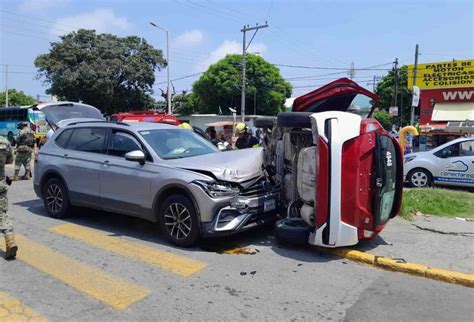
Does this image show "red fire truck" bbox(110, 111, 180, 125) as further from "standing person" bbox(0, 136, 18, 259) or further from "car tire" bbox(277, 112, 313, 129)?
"car tire" bbox(277, 112, 313, 129)

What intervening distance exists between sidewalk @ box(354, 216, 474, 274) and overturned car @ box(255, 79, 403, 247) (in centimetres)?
40

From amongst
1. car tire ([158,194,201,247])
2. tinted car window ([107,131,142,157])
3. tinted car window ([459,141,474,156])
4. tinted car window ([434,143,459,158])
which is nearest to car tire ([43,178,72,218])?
tinted car window ([107,131,142,157])

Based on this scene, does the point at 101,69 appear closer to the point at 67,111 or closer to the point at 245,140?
the point at 67,111

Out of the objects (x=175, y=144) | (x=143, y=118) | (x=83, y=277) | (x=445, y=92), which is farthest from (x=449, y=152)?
(x=445, y=92)

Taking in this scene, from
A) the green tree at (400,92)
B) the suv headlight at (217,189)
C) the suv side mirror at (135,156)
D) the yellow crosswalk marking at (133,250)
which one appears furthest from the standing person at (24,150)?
the green tree at (400,92)

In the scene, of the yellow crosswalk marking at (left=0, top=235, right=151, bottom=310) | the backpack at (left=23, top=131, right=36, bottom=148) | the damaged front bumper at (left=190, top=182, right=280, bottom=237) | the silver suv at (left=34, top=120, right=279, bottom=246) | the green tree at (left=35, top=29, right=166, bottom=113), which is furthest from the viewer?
the green tree at (left=35, top=29, right=166, bottom=113)

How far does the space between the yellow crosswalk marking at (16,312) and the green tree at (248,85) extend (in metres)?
45.6

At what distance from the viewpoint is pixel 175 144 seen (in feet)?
22.2

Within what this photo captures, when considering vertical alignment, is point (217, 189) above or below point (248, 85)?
below

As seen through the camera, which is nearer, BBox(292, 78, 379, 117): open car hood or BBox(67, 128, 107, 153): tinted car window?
BBox(292, 78, 379, 117): open car hood

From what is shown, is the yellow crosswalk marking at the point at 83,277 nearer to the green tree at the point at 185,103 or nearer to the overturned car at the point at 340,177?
the overturned car at the point at 340,177

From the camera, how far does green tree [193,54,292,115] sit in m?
49.3

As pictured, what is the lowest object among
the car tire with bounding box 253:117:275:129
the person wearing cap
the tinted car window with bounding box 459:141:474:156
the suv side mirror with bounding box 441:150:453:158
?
the suv side mirror with bounding box 441:150:453:158

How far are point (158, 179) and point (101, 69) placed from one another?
40.3 m
